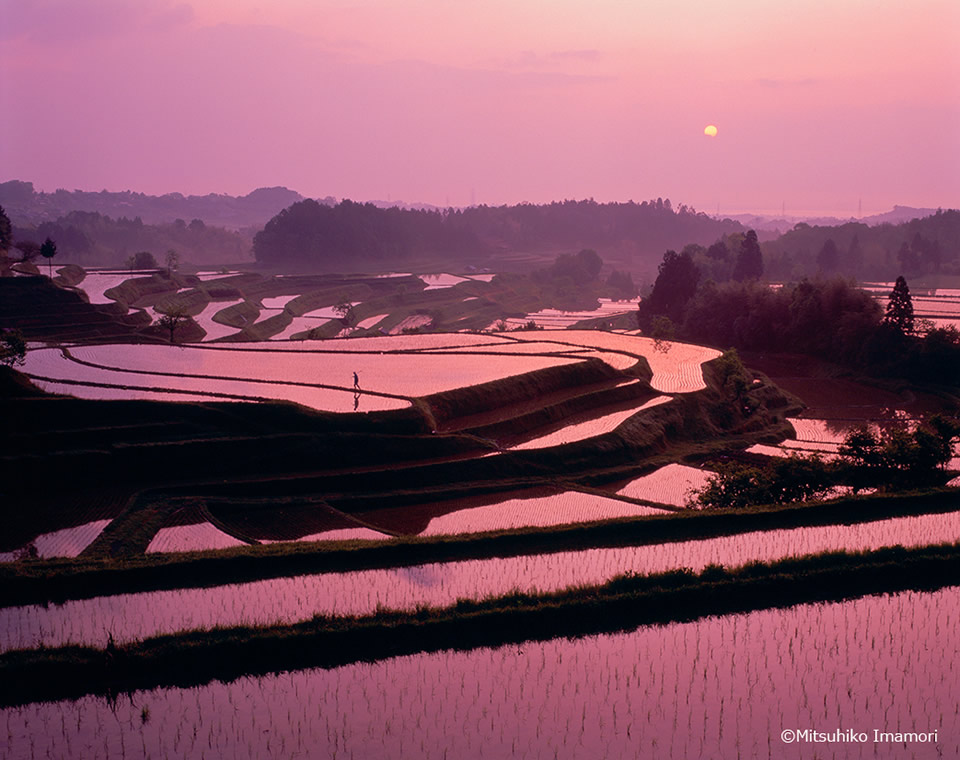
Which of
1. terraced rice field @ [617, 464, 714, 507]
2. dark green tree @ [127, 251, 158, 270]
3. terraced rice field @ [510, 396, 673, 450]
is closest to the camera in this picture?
terraced rice field @ [617, 464, 714, 507]

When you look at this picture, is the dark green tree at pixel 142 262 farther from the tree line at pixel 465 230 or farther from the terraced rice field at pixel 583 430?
the terraced rice field at pixel 583 430

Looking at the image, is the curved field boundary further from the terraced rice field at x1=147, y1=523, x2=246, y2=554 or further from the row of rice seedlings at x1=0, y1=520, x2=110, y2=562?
the row of rice seedlings at x1=0, y1=520, x2=110, y2=562

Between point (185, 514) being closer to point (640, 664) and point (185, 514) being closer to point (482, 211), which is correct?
point (640, 664)

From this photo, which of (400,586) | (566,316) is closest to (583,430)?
(400,586)

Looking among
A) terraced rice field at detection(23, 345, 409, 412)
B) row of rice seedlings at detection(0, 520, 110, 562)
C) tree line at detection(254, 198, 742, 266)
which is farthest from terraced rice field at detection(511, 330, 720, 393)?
tree line at detection(254, 198, 742, 266)

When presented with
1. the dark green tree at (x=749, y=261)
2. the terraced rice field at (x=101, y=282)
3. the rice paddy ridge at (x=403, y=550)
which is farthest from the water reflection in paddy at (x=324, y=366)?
the dark green tree at (x=749, y=261)

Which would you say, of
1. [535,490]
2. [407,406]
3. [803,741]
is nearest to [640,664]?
[803,741]
